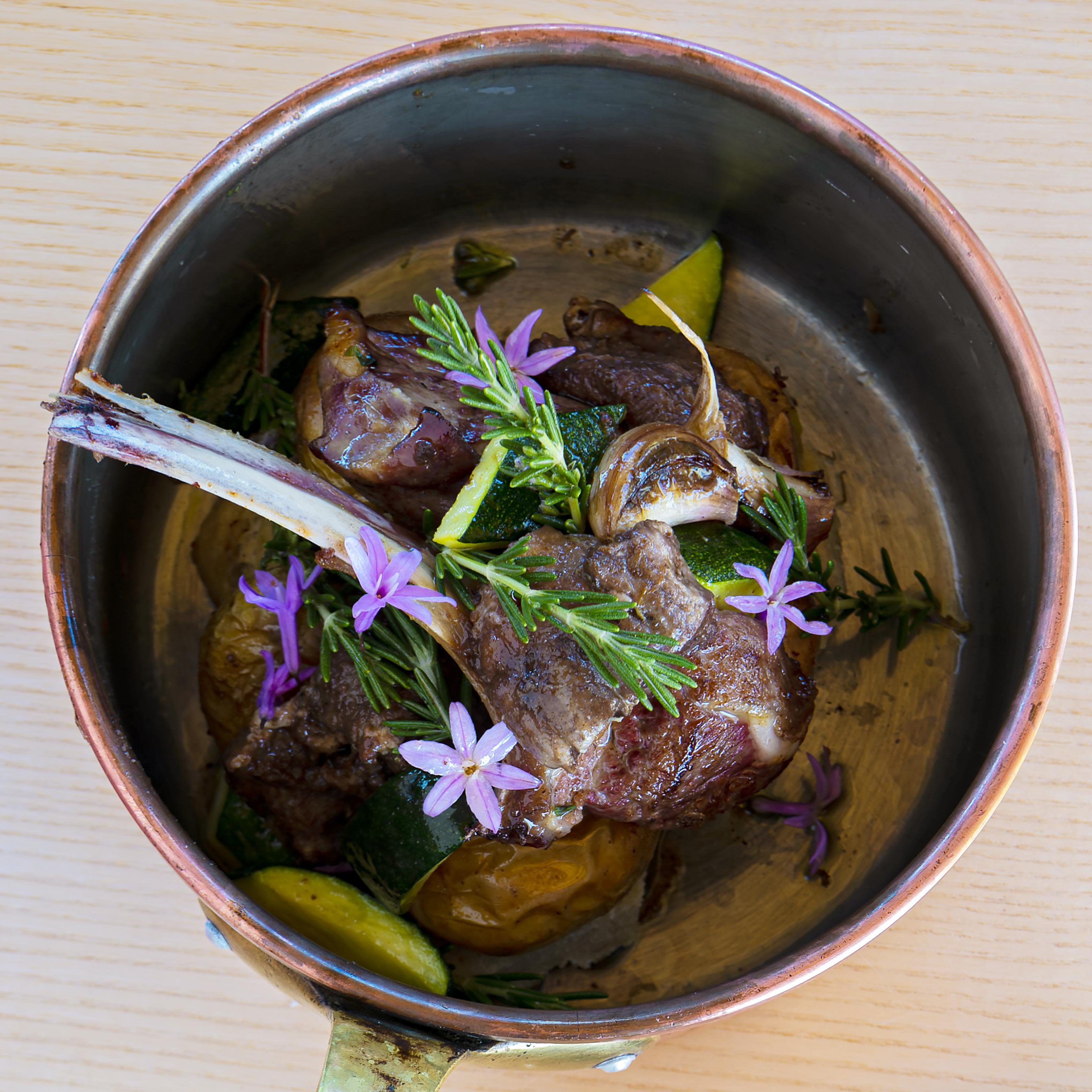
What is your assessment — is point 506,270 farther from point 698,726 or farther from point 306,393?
point 698,726

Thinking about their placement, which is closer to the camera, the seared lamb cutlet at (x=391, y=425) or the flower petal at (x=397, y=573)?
the flower petal at (x=397, y=573)

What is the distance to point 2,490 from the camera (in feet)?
3.95

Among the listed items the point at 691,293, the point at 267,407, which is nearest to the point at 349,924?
the point at 267,407

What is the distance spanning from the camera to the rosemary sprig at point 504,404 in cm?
79

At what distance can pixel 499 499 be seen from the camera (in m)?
0.85

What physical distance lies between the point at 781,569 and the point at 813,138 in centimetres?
44

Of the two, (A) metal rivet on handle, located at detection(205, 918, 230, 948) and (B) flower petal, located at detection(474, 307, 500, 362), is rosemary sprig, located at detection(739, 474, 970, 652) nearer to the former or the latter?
(B) flower petal, located at detection(474, 307, 500, 362)

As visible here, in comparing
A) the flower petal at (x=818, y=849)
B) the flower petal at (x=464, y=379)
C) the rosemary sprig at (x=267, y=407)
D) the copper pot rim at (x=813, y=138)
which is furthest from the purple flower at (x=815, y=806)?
the rosemary sprig at (x=267, y=407)

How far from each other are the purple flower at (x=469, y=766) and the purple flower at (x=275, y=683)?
0.83 feet

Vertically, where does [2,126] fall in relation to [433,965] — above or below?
above

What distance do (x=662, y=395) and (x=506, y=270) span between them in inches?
15.5

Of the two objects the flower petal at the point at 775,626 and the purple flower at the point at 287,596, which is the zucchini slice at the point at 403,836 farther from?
the flower petal at the point at 775,626

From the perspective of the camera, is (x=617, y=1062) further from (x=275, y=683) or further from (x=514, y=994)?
(x=275, y=683)

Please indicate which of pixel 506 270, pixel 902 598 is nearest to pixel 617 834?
pixel 902 598
